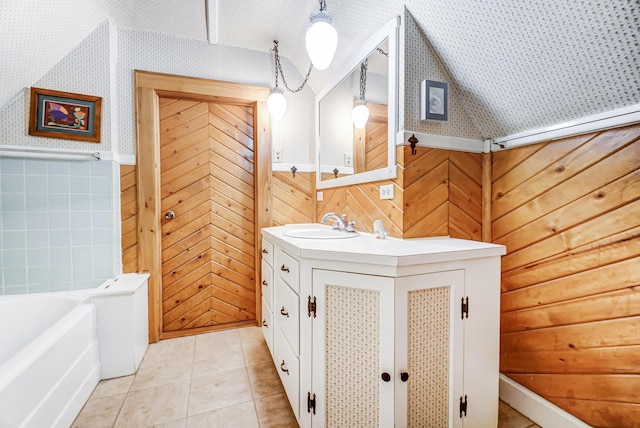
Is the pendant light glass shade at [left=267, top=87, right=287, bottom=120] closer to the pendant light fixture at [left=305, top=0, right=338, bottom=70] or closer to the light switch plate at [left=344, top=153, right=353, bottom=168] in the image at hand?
the light switch plate at [left=344, top=153, right=353, bottom=168]

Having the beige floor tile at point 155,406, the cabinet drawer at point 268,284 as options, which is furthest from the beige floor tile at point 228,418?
the cabinet drawer at point 268,284

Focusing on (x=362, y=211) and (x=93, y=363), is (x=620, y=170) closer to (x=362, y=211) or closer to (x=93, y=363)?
(x=362, y=211)

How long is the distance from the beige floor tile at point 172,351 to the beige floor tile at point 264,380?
1.68ft

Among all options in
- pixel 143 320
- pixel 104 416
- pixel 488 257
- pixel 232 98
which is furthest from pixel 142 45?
pixel 488 257

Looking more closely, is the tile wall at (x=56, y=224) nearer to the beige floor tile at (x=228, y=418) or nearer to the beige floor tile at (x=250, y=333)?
the beige floor tile at (x=250, y=333)

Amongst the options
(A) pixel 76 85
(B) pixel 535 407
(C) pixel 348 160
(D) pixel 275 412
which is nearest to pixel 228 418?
(D) pixel 275 412

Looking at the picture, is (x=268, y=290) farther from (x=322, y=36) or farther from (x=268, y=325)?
(x=322, y=36)

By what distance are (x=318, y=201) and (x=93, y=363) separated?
193 cm

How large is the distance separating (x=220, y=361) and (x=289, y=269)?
1084 mm

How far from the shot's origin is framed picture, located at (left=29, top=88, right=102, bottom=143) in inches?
72.3

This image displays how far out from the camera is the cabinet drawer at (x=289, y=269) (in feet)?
4.25

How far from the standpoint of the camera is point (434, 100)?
1.48 meters

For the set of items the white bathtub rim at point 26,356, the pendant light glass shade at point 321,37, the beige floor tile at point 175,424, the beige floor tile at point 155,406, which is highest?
the pendant light glass shade at point 321,37

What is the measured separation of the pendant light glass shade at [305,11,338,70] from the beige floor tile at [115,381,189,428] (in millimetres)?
1921
